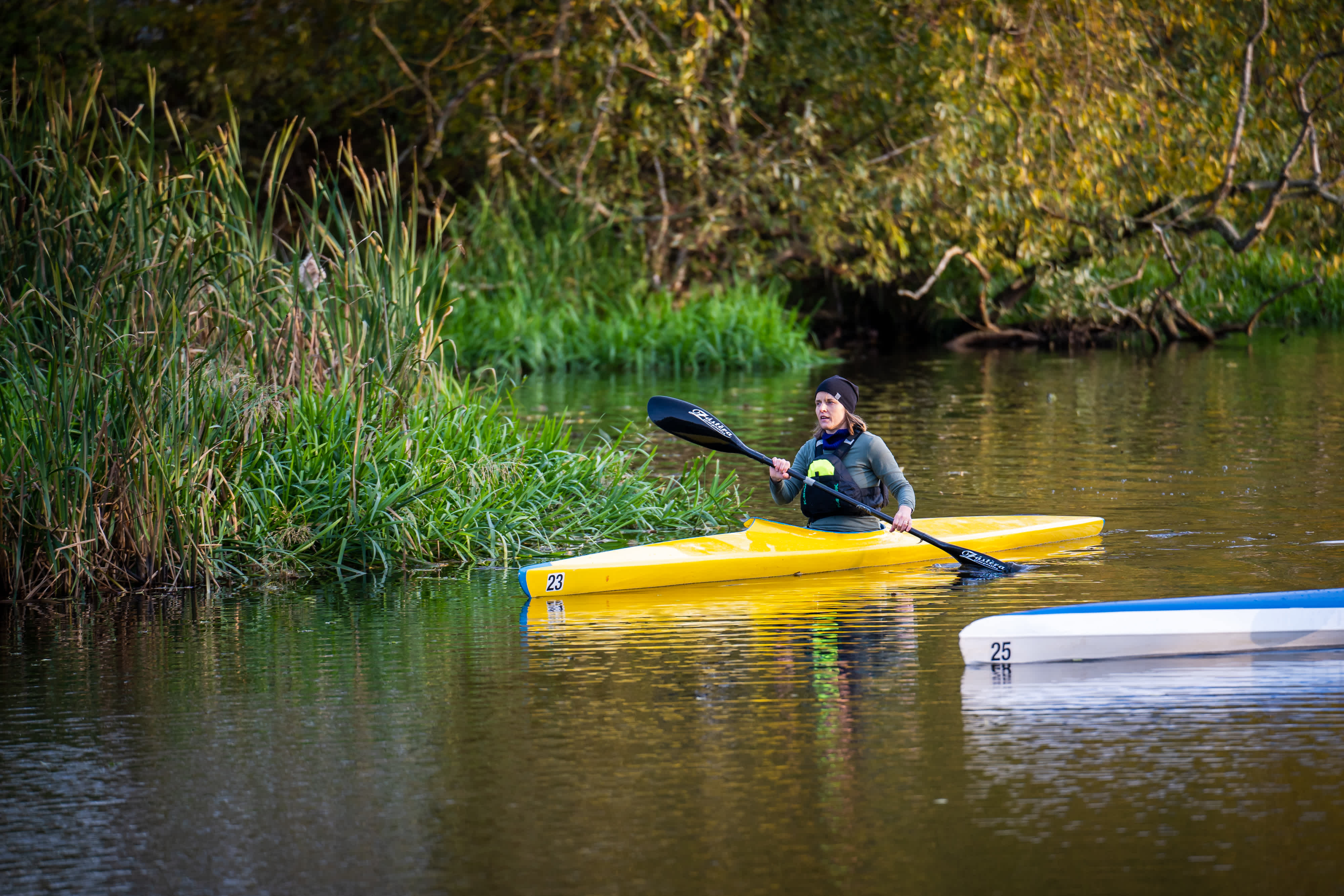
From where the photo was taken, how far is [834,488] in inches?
329

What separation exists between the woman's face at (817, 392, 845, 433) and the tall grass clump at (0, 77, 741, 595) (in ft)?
4.84

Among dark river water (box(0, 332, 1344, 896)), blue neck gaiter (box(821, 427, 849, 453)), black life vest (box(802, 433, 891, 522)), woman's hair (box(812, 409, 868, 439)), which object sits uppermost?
woman's hair (box(812, 409, 868, 439))

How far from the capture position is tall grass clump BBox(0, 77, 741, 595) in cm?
755

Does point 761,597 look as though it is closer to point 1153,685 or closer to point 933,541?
point 933,541

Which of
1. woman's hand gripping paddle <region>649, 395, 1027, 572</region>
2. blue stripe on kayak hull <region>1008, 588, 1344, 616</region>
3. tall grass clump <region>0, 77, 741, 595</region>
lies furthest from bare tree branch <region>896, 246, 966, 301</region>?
blue stripe on kayak hull <region>1008, 588, 1344, 616</region>

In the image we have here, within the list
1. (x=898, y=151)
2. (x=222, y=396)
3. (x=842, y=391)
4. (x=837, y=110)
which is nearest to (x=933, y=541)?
(x=842, y=391)

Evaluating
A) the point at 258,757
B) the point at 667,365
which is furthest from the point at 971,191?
the point at 258,757

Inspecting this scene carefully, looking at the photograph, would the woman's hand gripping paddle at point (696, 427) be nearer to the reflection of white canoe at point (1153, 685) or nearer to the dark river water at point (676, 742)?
the dark river water at point (676, 742)

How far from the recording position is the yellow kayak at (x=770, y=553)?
762 cm

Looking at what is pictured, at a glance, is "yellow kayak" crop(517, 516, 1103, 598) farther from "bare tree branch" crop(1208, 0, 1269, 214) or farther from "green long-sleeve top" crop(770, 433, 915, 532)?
"bare tree branch" crop(1208, 0, 1269, 214)

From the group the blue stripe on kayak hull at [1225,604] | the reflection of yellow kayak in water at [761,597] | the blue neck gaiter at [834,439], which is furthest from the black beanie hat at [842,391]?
the blue stripe on kayak hull at [1225,604]

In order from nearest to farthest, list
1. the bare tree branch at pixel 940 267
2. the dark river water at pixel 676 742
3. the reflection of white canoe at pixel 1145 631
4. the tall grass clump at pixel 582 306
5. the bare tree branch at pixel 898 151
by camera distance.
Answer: the dark river water at pixel 676 742
the reflection of white canoe at pixel 1145 631
the bare tree branch at pixel 898 151
the tall grass clump at pixel 582 306
the bare tree branch at pixel 940 267

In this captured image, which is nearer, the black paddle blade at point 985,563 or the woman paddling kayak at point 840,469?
the black paddle blade at point 985,563

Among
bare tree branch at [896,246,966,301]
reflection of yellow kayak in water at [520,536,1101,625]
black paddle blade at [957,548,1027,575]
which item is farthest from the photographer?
bare tree branch at [896,246,966,301]
